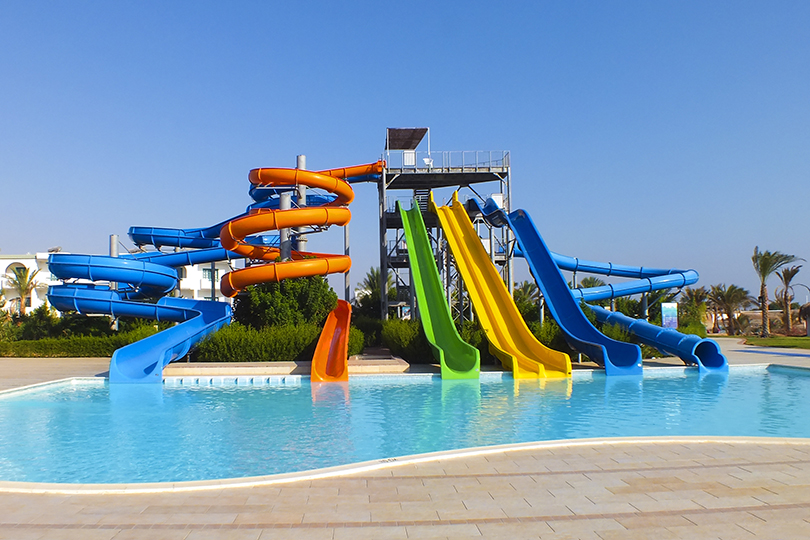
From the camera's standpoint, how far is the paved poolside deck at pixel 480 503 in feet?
13.4

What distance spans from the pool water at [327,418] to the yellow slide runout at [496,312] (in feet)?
2.48

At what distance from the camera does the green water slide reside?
1448cm

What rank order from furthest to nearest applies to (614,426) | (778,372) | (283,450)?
(778,372) → (614,426) → (283,450)

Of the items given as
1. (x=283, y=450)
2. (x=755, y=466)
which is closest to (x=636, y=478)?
(x=755, y=466)

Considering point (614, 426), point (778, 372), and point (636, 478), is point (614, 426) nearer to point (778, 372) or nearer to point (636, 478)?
point (636, 478)

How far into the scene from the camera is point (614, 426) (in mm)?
8703

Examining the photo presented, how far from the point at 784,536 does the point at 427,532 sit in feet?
7.39

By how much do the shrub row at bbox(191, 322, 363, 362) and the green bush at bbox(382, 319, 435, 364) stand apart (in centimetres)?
236

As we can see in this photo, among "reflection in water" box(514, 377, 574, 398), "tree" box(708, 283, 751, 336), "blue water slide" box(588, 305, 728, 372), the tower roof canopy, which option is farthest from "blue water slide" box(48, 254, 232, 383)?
"tree" box(708, 283, 751, 336)

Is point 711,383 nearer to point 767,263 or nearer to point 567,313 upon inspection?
point 567,313

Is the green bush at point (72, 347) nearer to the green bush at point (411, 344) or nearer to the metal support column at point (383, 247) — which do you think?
the green bush at point (411, 344)

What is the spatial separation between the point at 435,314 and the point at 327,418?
312 inches

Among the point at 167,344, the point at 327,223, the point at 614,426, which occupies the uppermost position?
the point at 327,223

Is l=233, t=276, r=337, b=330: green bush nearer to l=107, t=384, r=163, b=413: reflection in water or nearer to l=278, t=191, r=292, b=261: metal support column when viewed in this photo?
l=278, t=191, r=292, b=261: metal support column
